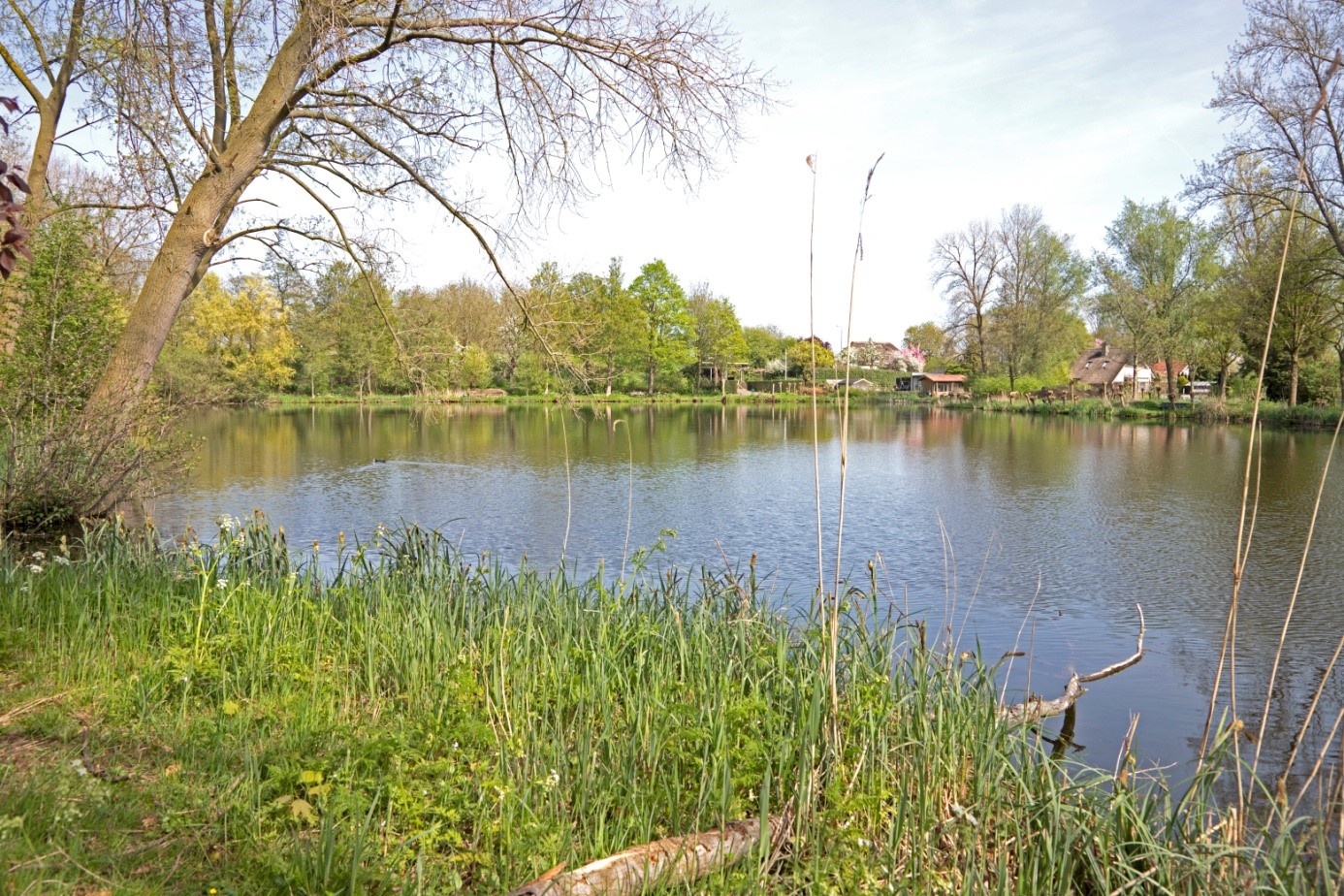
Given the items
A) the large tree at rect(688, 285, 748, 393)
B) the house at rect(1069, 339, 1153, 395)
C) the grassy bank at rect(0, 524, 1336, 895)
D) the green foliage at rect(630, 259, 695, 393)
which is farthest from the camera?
the large tree at rect(688, 285, 748, 393)

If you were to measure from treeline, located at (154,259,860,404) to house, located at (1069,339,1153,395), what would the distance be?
20.3 meters

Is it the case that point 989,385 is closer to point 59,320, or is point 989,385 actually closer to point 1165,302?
point 1165,302

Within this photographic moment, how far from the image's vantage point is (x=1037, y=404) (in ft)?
166

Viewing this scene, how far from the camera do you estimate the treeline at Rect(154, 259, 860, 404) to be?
7945 mm

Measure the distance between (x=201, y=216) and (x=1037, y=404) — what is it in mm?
49987

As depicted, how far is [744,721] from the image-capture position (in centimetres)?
381

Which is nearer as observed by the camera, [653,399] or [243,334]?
[243,334]

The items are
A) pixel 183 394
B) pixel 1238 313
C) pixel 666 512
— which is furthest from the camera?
pixel 1238 313

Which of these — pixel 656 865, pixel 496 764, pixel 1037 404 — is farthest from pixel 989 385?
pixel 656 865

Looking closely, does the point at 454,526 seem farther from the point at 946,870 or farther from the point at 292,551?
the point at 946,870

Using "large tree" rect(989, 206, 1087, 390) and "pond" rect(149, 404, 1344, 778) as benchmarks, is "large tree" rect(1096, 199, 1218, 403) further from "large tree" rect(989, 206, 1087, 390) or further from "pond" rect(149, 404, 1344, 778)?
"pond" rect(149, 404, 1344, 778)

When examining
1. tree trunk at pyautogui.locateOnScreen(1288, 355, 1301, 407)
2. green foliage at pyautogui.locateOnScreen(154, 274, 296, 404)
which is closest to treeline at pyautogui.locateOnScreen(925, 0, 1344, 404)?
tree trunk at pyautogui.locateOnScreen(1288, 355, 1301, 407)

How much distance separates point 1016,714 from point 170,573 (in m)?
5.54

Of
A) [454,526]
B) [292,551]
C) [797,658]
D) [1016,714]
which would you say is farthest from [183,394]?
[1016,714]
